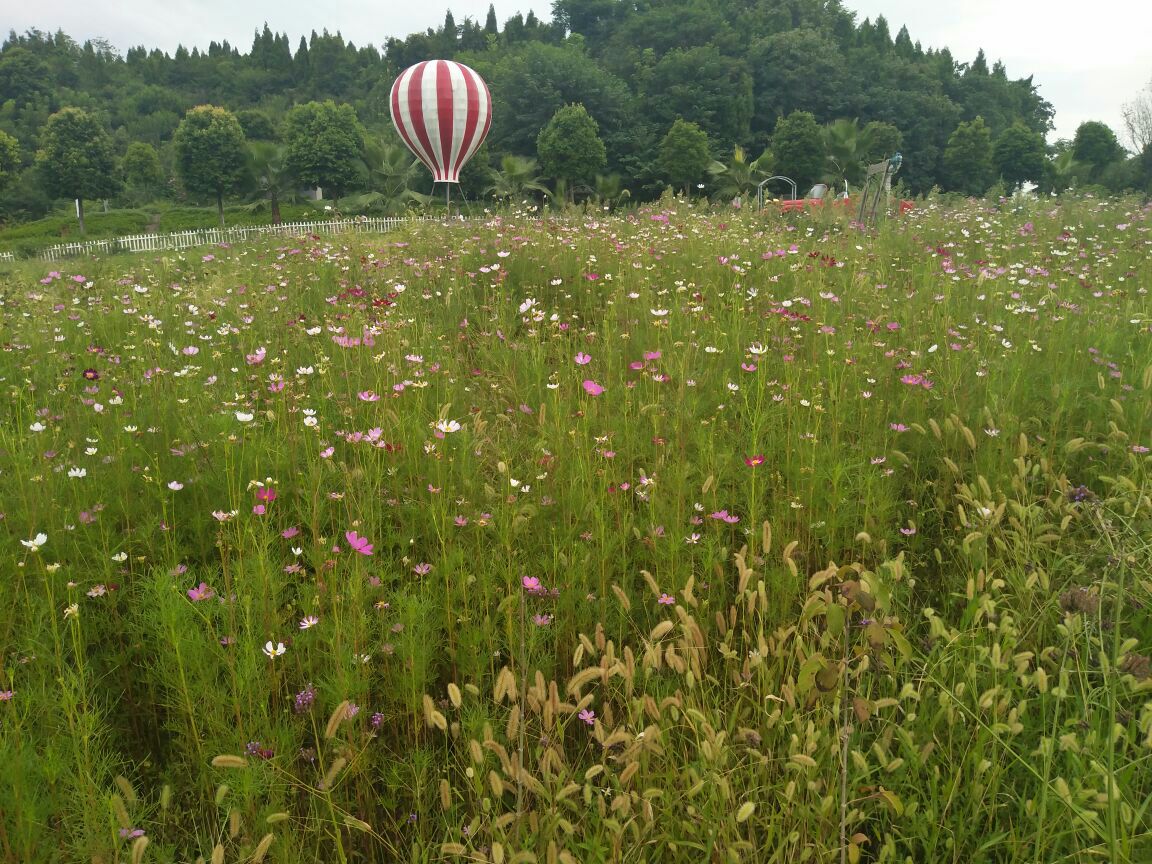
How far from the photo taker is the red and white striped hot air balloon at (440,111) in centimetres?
2116

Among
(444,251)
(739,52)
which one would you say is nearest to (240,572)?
(444,251)

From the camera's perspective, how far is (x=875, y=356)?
12.4 ft

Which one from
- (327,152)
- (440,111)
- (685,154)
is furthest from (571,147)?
(440,111)

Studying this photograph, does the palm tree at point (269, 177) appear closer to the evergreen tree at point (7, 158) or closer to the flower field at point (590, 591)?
the evergreen tree at point (7, 158)

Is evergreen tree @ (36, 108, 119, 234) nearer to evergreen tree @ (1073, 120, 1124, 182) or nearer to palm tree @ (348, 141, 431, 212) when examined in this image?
palm tree @ (348, 141, 431, 212)

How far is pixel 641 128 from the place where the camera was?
52250 mm

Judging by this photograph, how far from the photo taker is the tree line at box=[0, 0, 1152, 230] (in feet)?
143

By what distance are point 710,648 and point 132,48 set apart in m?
135

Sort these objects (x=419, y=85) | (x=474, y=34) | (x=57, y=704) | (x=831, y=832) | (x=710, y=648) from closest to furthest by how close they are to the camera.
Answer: (x=831, y=832) < (x=57, y=704) < (x=710, y=648) < (x=419, y=85) < (x=474, y=34)

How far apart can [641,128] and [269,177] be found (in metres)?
26.5

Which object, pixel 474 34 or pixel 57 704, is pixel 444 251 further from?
pixel 474 34

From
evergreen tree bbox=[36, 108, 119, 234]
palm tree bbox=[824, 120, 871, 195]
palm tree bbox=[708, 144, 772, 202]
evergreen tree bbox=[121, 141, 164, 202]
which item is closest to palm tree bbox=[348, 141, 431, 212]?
evergreen tree bbox=[36, 108, 119, 234]

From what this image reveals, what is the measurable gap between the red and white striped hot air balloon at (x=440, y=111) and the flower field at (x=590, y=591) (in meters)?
18.6

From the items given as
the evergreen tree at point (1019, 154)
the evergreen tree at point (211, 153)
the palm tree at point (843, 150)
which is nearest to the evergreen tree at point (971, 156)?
the evergreen tree at point (1019, 154)
